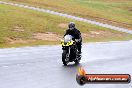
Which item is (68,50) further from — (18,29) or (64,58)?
(18,29)

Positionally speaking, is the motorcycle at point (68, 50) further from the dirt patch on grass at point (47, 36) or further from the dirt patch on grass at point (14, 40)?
the dirt patch on grass at point (47, 36)

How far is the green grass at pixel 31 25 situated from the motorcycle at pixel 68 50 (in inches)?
496

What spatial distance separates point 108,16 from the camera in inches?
2397

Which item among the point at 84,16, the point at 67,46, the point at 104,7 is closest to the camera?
the point at 67,46

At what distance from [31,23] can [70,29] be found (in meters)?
23.4

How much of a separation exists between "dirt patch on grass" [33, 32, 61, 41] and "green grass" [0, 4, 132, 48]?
19.8 inches

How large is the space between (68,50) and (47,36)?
19363 mm

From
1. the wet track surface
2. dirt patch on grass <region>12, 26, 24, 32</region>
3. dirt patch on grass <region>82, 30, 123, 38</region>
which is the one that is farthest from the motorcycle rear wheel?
dirt patch on grass <region>82, 30, 123, 38</region>

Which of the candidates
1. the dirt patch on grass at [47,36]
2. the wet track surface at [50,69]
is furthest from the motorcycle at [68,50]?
the dirt patch on grass at [47,36]

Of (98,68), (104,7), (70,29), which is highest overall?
(70,29)

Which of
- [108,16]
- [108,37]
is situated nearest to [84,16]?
[108,16]

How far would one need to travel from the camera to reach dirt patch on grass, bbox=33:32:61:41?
1486 inches

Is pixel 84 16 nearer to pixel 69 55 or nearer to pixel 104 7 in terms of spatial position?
pixel 104 7

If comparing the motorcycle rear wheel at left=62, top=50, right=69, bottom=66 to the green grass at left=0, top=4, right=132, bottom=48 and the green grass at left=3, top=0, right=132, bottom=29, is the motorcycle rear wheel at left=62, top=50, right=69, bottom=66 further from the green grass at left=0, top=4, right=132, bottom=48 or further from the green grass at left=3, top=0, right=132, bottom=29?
the green grass at left=3, top=0, right=132, bottom=29
